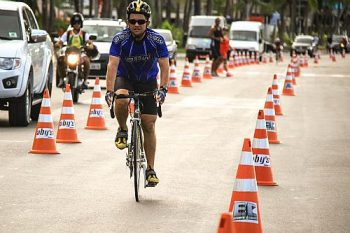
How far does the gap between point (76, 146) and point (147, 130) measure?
4434 millimetres

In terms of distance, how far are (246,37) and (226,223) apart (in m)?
60.9

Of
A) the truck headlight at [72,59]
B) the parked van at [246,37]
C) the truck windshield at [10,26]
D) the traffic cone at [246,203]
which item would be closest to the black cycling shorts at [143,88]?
the traffic cone at [246,203]

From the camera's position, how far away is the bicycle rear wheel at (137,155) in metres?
10.5

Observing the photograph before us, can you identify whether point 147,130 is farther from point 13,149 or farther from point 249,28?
point 249,28

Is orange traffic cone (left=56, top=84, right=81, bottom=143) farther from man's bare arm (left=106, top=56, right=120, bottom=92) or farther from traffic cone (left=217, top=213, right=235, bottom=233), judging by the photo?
traffic cone (left=217, top=213, right=235, bottom=233)

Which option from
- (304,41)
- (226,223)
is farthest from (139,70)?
(304,41)

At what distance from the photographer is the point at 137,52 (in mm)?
10969

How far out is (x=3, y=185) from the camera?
11406 mm

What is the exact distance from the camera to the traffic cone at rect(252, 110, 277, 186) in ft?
38.8

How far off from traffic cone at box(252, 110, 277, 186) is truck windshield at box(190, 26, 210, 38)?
47.5 metres

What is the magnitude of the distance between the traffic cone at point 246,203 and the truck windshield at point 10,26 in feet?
32.8

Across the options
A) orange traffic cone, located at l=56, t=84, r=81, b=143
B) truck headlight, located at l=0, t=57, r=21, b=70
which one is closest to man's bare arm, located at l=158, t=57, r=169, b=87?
orange traffic cone, located at l=56, t=84, r=81, b=143

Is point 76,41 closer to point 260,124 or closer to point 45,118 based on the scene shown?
point 45,118

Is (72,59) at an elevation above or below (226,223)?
below
